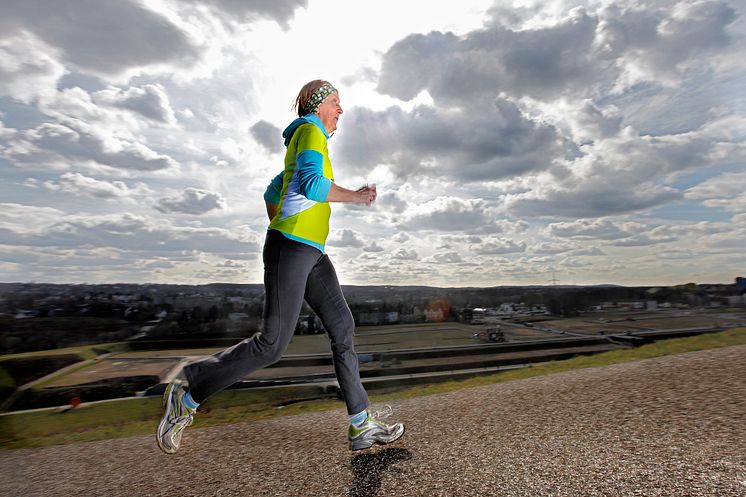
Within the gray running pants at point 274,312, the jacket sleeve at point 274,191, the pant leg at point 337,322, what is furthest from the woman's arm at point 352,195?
the jacket sleeve at point 274,191

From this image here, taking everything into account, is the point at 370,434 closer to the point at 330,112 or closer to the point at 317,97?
the point at 330,112

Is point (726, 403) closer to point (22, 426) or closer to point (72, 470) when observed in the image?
point (72, 470)

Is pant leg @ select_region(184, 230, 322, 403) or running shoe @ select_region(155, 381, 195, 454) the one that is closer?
pant leg @ select_region(184, 230, 322, 403)

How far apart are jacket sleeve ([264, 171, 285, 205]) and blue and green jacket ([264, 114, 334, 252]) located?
0.94ft

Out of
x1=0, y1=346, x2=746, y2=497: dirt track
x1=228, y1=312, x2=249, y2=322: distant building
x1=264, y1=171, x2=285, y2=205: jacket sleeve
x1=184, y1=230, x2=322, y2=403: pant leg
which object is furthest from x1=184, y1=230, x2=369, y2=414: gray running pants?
x1=228, y1=312, x2=249, y2=322: distant building

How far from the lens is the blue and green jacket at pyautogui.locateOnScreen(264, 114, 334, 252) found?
291cm

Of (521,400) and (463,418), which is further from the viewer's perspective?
(521,400)

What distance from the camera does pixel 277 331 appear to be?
2973 millimetres

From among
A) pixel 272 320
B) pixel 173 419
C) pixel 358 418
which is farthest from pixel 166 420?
pixel 358 418

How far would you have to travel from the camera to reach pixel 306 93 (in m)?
3.28

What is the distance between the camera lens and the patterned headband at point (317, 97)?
10.6 feet

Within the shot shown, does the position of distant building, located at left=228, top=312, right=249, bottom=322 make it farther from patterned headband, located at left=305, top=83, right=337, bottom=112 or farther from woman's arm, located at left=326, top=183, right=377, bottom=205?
woman's arm, located at left=326, top=183, right=377, bottom=205

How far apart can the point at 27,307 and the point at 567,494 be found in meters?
127

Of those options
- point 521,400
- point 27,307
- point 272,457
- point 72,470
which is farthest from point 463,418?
point 27,307
